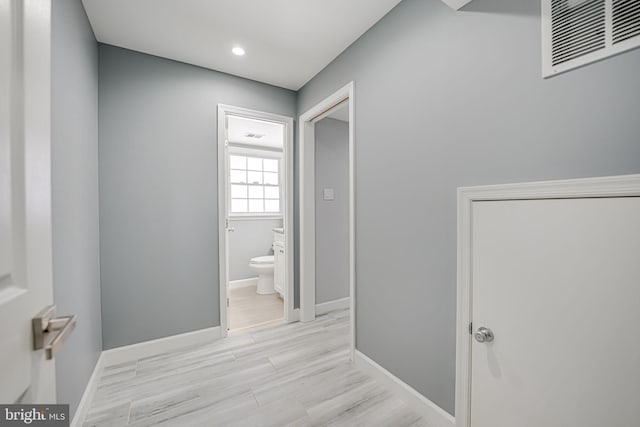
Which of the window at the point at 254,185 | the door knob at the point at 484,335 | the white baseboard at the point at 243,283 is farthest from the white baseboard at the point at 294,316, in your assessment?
the window at the point at 254,185

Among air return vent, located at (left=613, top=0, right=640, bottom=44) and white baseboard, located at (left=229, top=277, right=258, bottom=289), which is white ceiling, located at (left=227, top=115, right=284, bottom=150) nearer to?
white baseboard, located at (left=229, top=277, right=258, bottom=289)

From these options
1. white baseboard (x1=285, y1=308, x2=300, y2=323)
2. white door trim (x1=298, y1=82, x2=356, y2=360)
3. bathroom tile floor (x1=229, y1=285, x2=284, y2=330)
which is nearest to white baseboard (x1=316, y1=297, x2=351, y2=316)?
white door trim (x1=298, y1=82, x2=356, y2=360)

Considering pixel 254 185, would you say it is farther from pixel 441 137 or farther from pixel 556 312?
pixel 556 312

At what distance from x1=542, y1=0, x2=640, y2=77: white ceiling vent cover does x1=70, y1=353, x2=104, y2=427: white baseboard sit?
2861mm

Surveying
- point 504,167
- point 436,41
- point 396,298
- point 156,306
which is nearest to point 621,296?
point 504,167

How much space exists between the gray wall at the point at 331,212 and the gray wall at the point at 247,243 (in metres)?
1.71

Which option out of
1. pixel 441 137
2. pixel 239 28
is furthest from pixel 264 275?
pixel 441 137

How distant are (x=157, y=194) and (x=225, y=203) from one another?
0.57 meters

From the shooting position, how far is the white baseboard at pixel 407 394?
1461 mm

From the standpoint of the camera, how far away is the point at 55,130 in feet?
4.06

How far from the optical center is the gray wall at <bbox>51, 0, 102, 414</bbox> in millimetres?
1254

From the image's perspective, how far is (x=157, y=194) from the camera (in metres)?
2.28

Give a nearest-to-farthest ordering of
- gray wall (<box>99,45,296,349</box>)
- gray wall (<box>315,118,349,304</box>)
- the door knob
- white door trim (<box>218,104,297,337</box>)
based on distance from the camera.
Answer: the door knob
gray wall (<box>99,45,296,349</box>)
white door trim (<box>218,104,297,337</box>)
gray wall (<box>315,118,349,304</box>)

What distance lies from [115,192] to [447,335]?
2616mm
